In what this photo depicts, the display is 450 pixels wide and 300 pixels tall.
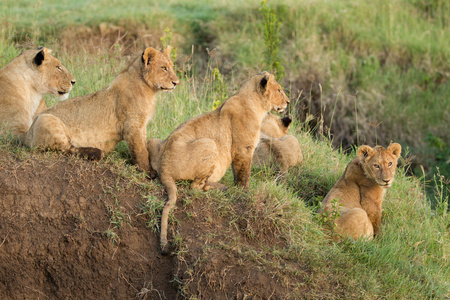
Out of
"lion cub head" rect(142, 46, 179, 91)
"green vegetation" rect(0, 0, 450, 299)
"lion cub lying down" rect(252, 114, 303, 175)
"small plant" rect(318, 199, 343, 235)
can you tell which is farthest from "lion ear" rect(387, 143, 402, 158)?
"lion cub head" rect(142, 46, 179, 91)

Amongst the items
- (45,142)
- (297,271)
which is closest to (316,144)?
(297,271)

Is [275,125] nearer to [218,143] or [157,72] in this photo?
[218,143]

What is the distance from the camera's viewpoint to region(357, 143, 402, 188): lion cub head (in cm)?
647

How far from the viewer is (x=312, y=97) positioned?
12.7m

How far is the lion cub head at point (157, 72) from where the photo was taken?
616 cm

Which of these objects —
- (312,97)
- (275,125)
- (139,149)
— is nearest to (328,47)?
(312,97)

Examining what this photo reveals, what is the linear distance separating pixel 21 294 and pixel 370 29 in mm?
11671

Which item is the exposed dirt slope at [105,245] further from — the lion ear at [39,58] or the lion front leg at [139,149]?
the lion ear at [39,58]

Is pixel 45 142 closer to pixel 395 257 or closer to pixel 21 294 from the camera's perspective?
pixel 21 294

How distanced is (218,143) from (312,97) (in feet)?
23.2

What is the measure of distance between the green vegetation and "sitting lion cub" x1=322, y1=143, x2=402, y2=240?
0.78 feet

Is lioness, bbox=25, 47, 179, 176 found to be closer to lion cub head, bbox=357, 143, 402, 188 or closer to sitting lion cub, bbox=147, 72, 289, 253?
sitting lion cub, bbox=147, 72, 289, 253

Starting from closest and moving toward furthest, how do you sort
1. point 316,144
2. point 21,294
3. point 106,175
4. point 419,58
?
1. point 21,294
2. point 106,175
3. point 316,144
4. point 419,58

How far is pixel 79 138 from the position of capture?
6.17 m
